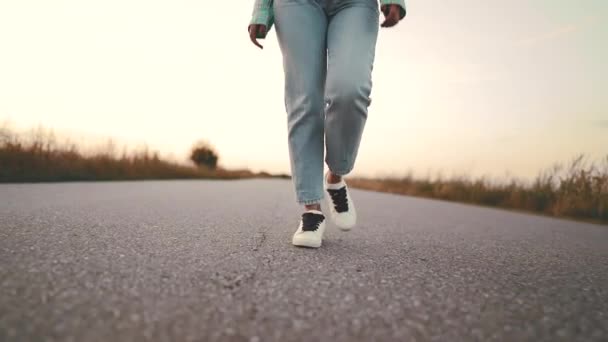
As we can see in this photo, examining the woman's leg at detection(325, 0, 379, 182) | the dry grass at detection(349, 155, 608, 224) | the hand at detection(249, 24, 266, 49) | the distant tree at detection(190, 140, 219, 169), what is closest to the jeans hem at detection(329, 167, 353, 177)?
the woman's leg at detection(325, 0, 379, 182)

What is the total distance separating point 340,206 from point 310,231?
A: 41cm

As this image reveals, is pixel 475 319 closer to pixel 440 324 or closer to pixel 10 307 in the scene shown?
pixel 440 324

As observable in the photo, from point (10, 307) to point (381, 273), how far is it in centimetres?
111

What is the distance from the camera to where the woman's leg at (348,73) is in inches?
69.3

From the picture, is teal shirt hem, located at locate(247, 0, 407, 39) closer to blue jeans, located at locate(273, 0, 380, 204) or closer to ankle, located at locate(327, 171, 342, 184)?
blue jeans, located at locate(273, 0, 380, 204)

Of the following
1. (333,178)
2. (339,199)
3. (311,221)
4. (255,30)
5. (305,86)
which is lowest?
(311,221)

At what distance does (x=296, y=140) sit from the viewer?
1.94 metres

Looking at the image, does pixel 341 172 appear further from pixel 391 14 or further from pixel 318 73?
pixel 391 14

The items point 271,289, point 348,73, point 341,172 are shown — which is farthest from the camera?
point 341,172

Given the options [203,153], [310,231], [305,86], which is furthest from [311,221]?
[203,153]

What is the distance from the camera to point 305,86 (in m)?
1.89

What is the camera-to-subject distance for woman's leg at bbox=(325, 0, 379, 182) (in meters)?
1.76

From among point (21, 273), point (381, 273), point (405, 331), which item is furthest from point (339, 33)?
point (21, 273)

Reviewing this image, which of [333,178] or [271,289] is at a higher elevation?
[333,178]
